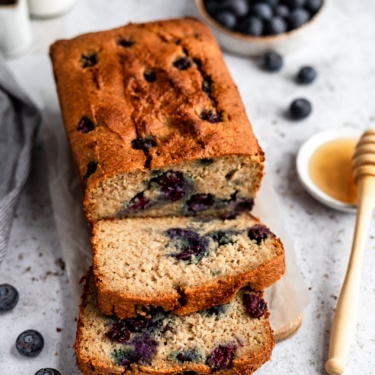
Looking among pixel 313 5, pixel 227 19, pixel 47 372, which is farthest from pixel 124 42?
pixel 47 372

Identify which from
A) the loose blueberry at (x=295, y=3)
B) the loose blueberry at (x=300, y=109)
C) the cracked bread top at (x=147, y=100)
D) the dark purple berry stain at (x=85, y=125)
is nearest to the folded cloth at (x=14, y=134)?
the cracked bread top at (x=147, y=100)

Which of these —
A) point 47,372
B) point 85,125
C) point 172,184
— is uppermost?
point 85,125

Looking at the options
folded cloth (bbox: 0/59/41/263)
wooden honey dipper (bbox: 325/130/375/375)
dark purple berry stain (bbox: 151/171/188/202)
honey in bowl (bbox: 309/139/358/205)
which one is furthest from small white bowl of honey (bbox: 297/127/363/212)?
folded cloth (bbox: 0/59/41/263)

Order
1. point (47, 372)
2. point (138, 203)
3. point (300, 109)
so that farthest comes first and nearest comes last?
point (300, 109), point (138, 203), point (47, 372)

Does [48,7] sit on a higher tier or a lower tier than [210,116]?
lower

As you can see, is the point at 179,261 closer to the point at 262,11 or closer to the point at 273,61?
the point at 273,61

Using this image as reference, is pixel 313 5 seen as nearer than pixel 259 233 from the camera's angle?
No
